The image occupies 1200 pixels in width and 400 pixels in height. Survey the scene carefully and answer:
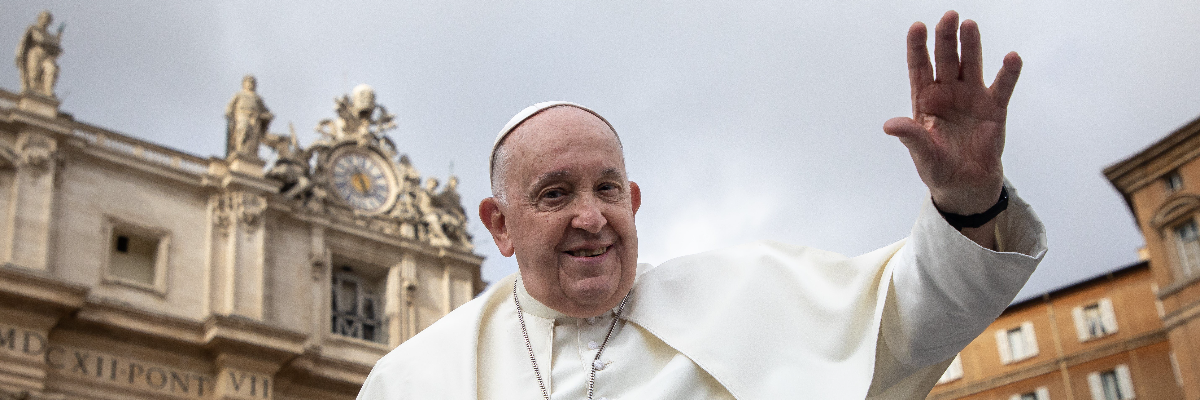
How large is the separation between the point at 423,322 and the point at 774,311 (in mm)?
21204

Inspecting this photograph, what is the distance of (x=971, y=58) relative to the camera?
271cm

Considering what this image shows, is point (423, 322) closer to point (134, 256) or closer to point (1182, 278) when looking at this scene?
point (134, 256)

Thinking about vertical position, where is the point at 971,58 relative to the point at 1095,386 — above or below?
below

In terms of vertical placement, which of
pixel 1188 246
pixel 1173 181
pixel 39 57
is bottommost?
pixel 1188 246

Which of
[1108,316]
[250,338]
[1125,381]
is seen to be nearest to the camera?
[250,338]

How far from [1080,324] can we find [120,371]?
2493 centimetres

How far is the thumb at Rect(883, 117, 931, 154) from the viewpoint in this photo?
105 inches

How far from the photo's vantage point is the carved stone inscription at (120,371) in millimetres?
17922

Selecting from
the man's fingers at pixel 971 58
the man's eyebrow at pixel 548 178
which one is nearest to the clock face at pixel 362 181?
the man's eyebrow at pixel 548 178

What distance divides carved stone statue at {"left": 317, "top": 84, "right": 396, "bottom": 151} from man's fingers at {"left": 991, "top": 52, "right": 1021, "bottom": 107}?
23850mm

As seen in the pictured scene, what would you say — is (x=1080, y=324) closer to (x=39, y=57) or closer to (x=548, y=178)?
(x=39, y=57)

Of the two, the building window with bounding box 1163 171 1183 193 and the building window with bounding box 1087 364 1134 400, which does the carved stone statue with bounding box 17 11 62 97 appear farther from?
the building window with bounding box 1087 364 1134 400

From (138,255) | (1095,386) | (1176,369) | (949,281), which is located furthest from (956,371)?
(949,281)

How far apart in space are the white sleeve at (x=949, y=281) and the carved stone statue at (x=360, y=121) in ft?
77.3
